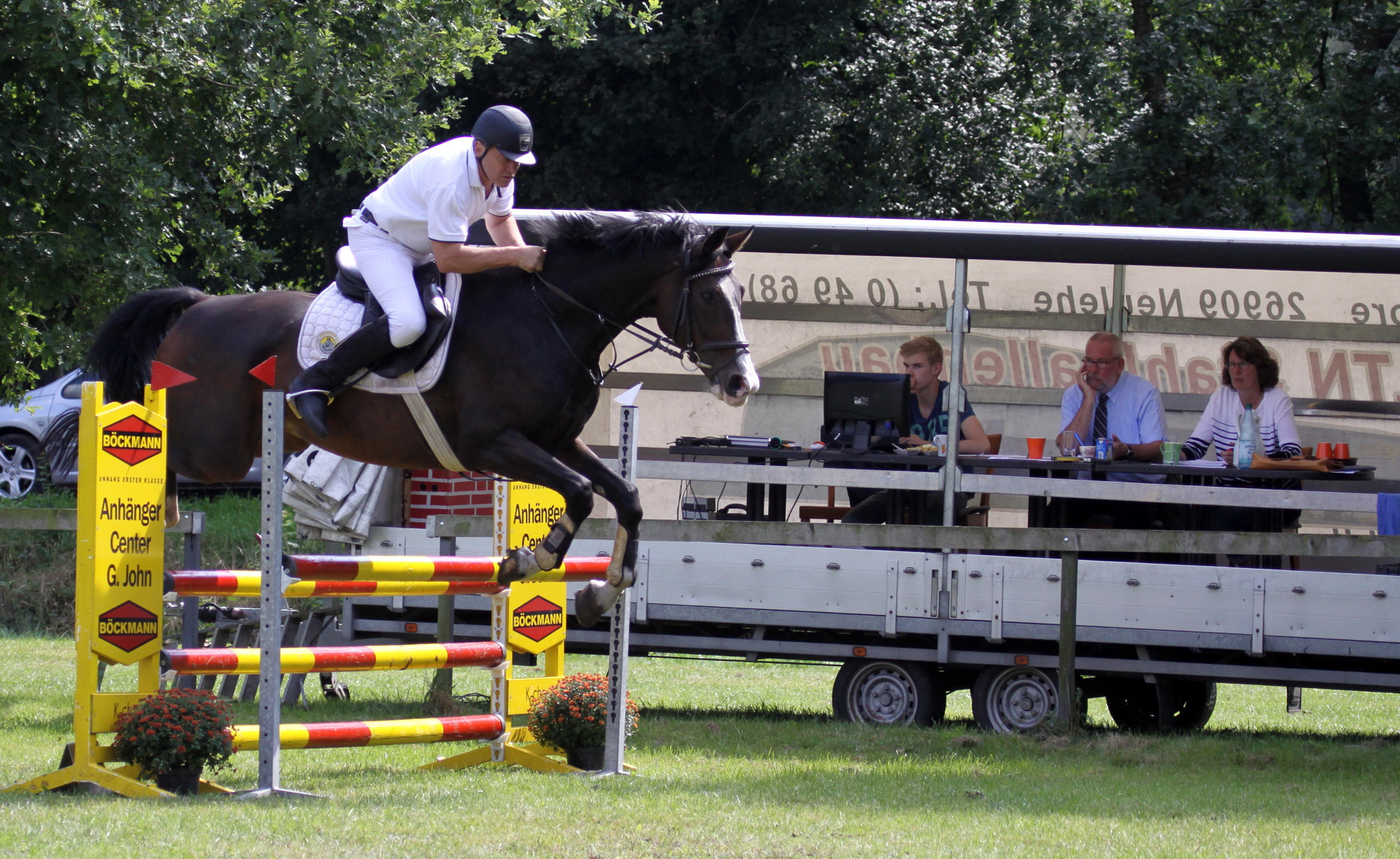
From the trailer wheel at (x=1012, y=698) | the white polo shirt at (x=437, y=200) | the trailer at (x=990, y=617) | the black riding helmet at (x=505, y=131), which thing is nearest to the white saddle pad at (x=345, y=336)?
the white polo shirt at (x=437, y=200)

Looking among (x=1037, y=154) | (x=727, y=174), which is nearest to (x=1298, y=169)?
(x=1037, y=154)

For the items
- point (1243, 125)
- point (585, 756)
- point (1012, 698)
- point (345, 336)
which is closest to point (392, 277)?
point (345, 336)

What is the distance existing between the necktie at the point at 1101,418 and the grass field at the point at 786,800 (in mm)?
1848

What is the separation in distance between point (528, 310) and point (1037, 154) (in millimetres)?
14393

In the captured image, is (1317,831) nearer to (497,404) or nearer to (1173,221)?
(497,404)

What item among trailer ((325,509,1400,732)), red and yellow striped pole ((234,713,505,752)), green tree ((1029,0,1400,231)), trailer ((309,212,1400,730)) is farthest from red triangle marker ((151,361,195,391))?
green tree ((1029,0,1400,231))

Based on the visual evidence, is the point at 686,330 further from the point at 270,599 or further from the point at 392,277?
the point at 270,599

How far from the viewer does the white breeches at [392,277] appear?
5328 mm

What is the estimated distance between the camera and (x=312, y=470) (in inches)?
340

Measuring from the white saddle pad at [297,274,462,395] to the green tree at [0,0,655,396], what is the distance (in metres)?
3.51

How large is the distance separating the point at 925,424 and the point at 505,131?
437 cm

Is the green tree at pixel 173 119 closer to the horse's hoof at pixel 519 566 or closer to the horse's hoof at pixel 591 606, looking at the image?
the horse's hoof at pixel 519 566

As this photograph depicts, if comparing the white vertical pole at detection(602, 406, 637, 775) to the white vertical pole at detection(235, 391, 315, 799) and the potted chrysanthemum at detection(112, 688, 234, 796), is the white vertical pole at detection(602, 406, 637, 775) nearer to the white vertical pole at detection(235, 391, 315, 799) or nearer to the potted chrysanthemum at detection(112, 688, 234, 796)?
the white vertical pole at detection(235, 391, 315, 799)

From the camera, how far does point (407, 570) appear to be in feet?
18.2
